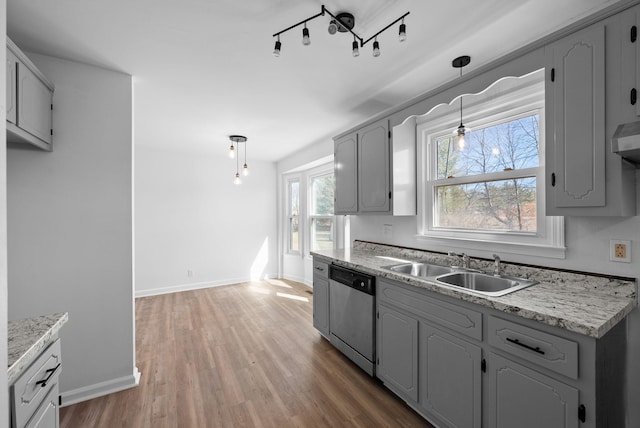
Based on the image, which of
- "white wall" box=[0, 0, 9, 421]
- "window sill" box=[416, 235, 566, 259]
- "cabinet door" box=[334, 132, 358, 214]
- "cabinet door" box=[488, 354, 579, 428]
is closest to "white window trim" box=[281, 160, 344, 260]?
"cabinet door" box=[334, 132, 358, 214]

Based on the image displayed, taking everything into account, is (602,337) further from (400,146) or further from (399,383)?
(400,146)

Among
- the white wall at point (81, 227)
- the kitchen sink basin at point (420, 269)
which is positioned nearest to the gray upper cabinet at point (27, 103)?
the white wall at point (81, 227)

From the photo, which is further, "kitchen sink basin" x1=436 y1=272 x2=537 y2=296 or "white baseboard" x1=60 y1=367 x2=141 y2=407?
"white baseboard" x1=60 y1=367 x2=141 y2=407

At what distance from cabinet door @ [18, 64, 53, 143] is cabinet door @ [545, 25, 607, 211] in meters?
2.98

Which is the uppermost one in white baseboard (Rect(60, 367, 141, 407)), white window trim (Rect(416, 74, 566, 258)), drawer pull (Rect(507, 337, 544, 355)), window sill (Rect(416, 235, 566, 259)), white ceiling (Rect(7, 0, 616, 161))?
white ceiling (Rect(7, 0, 616, 161))

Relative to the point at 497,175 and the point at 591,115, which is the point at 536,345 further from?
the point at 497,175

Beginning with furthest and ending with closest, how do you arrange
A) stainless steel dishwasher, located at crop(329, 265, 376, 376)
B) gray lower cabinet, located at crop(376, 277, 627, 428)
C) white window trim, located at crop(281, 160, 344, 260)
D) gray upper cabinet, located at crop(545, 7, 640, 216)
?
white window trim, located at crop(281, 160, 344, 260), stainless steel dishwasher, located at crop(329, 265, 376, 376), gray upper cabinet, located at crop(545, 7, 640, 216), gray lower cabinet, located at crop(376, 277, 627, 428)

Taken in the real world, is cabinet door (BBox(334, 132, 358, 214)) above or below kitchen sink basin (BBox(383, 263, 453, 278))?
above

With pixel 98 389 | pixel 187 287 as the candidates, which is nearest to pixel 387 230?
pixel 98 389

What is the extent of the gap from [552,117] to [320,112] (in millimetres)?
2198

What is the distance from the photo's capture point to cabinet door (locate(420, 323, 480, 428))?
153 centimetres

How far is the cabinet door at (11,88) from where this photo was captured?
151 centimetres

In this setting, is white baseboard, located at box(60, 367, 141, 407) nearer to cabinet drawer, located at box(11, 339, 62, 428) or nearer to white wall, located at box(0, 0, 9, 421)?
cabinet drawer, located at box(11, 339, 62, 428)

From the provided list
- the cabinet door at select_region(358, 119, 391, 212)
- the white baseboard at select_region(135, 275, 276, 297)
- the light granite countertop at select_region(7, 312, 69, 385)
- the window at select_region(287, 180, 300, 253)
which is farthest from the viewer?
the window at select_region(287, 180, 300, 253)
